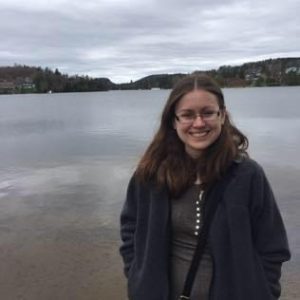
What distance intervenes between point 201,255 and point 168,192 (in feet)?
1.17

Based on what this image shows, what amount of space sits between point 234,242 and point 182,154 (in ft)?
1.79

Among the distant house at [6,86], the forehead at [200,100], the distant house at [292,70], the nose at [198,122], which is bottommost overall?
the distant house at [6,86]

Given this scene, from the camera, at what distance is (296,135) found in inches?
1035

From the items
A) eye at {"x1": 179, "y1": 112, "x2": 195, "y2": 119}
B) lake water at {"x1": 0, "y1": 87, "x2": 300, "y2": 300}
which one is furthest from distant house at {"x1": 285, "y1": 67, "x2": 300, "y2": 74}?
eye at {"x1": 179, "y1": 112, "x2": 195, "y2": 119}

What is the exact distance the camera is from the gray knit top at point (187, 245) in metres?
2.61

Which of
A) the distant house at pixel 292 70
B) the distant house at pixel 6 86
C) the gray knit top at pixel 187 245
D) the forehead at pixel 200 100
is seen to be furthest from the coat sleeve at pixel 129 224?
the distant house at pixel 6 86

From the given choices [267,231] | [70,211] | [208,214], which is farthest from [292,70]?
[208,214]

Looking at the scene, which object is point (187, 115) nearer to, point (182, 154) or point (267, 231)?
point (182, 154)

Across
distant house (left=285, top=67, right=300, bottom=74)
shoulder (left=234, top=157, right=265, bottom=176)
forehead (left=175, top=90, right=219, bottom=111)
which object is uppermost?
forehead (left=175, top=90, right=219, bottom=111)

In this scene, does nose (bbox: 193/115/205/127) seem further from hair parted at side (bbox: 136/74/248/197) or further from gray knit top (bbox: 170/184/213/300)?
gray knit top (bbox: 170/184/213/300)

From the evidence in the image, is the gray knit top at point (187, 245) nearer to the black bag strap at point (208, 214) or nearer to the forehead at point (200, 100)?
the black bag strap at point (208, 214)

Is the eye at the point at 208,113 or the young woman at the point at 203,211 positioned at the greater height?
the eye at the point at 208,113

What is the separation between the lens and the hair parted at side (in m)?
2.63

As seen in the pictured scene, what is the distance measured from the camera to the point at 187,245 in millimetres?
2662
